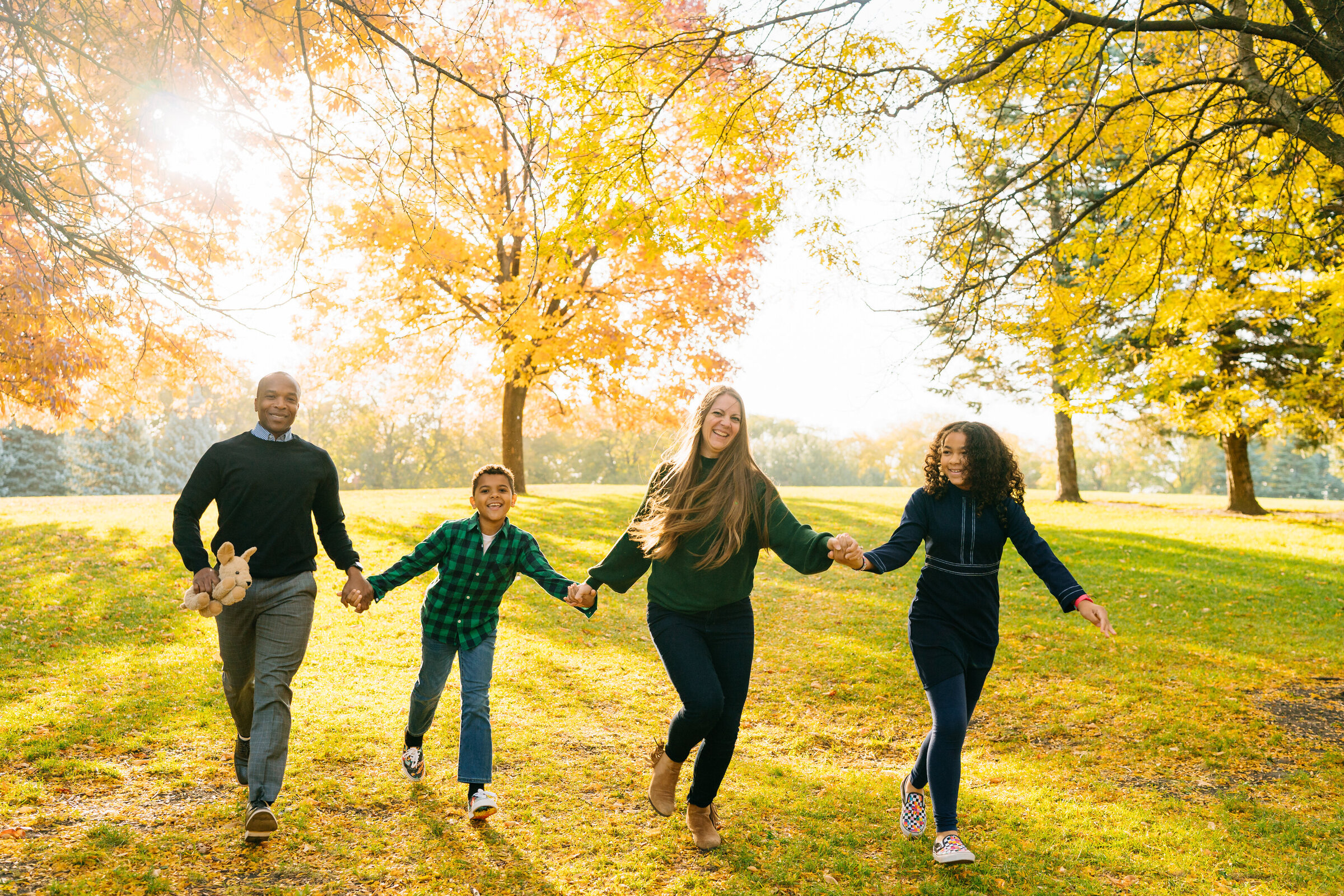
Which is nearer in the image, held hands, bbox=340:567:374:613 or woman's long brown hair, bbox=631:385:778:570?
woman's long brown hair, bbox=631:385:778:570

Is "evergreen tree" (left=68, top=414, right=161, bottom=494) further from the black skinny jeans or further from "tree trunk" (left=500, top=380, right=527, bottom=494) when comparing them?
the black skinny jeans

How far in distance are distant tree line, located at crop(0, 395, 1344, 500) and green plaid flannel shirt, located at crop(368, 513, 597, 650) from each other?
1664cm

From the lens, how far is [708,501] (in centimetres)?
379

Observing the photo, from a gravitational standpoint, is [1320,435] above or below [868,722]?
above

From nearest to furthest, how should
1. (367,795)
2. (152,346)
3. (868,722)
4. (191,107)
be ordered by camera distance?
(367,795) < (191,107) < (868,722) < (152,346)

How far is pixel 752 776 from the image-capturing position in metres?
5.19

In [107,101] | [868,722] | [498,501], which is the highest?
[107,101]

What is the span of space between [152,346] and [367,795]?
9179 millimetres

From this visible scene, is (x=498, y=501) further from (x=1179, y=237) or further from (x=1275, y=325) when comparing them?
(x=1275, y=325)

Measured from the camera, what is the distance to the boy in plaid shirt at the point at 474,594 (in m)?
3.99

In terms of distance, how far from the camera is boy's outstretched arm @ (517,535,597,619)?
158 inches

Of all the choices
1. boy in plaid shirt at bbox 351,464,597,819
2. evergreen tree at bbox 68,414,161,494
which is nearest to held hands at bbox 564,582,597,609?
boy in plaid shirt at bbox 351,464,597,819

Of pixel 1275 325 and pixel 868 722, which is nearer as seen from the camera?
pixel 868 722

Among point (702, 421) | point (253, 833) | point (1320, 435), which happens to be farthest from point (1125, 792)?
point (1320, 435)
